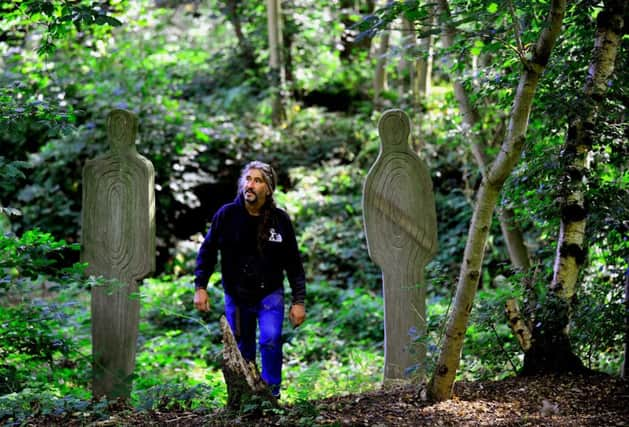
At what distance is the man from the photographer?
15.8 ft

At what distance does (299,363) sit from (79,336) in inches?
105

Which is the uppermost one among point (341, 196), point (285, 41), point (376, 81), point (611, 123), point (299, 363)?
point (285, 41)

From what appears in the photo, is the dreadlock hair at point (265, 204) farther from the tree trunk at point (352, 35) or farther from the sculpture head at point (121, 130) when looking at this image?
the tree trunk at point (352, 35)

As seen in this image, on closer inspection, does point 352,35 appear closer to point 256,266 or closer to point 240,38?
point 240,38

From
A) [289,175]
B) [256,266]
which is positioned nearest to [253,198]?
[256,266]

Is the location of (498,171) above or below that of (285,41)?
below

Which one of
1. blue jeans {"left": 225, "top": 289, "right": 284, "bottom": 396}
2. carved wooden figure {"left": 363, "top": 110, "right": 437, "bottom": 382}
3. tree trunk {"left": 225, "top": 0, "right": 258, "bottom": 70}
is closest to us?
blue jeans {"left": 225, "top": 289, "right": 284, "bottom": 396}

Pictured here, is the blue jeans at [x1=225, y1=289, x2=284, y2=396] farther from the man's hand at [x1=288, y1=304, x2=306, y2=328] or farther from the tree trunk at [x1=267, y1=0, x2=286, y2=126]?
the tree trunk at [x1=267, y1=0, x2=286, y2=126]

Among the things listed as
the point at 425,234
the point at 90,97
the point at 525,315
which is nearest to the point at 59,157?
the point at 90,97

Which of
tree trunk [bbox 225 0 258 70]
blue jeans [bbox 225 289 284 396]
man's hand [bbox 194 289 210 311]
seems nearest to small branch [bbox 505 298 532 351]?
blue jeans [bbox 225 289 284 396]

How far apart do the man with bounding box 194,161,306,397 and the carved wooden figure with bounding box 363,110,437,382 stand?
0.82 meters

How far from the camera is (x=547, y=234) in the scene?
555cm

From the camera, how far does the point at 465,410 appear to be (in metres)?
3.93

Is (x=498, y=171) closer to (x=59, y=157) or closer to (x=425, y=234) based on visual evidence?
(x=425, y=234)
